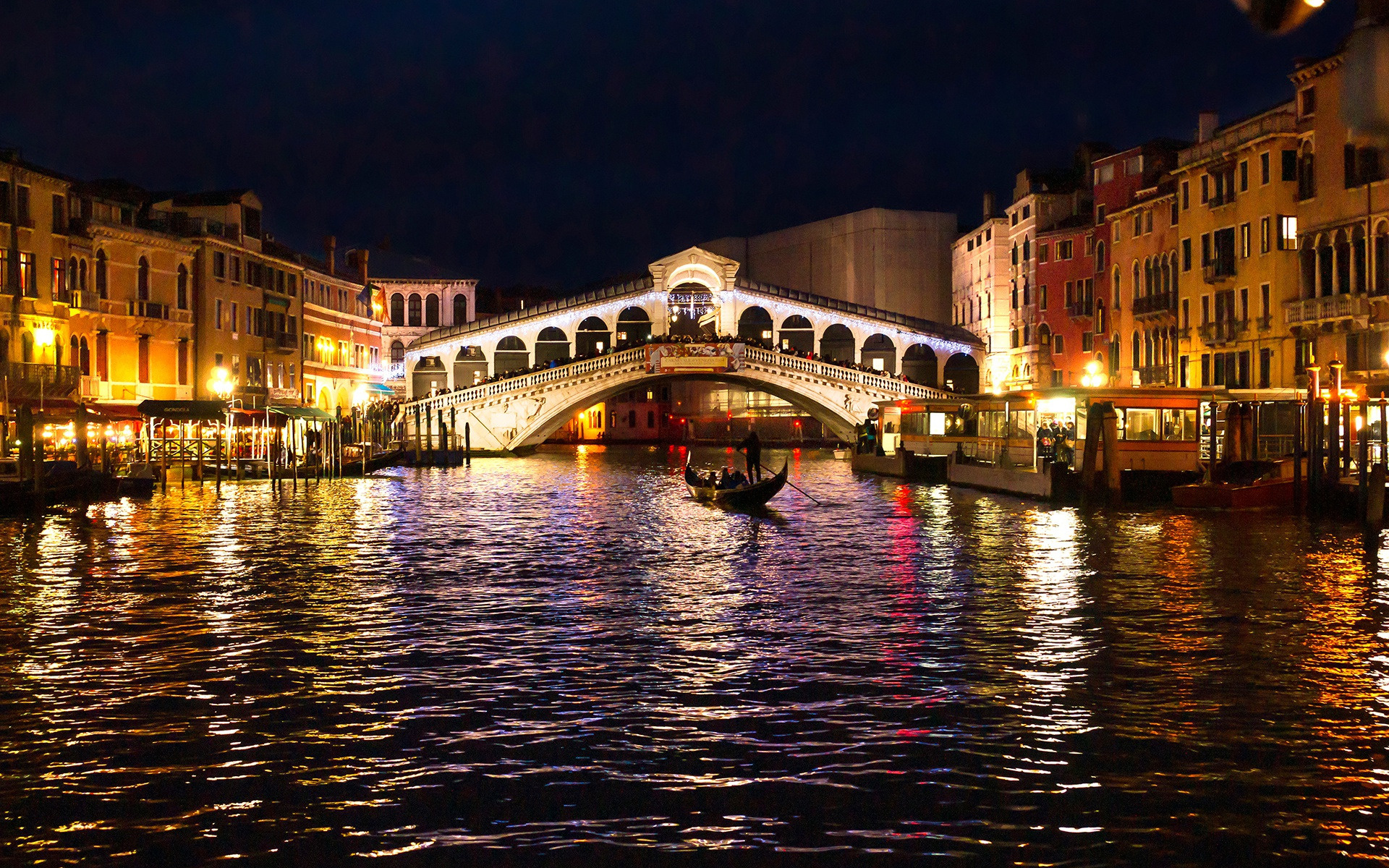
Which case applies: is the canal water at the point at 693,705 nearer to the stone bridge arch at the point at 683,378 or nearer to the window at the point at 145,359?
the window at the point at 145,359

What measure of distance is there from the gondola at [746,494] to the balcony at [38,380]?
Result: 15466 millimetres

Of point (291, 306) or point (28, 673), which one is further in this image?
point (291, 306)

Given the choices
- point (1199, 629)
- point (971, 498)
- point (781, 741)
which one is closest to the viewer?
point (781, 741)

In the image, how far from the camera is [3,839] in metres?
6.79

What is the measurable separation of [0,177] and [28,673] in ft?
92.4

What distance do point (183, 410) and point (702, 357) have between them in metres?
25.5

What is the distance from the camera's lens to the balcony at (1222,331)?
40.0 metres

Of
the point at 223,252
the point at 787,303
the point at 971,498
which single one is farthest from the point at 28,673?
the point at 787,303

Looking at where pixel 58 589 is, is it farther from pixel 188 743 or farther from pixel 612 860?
pixel 612 860

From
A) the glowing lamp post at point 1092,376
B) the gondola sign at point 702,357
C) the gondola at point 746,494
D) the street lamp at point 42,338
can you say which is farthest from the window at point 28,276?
the glowing lamp post at point 1092,376

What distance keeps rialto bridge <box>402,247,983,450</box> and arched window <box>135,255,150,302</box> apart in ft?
50.6

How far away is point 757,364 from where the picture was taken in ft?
189

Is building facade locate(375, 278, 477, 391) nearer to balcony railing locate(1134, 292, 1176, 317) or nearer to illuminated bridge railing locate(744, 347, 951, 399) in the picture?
illuminated bridge railing locate(744, 347, 951, 399)

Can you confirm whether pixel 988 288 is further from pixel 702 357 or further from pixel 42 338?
pixel 42 338
